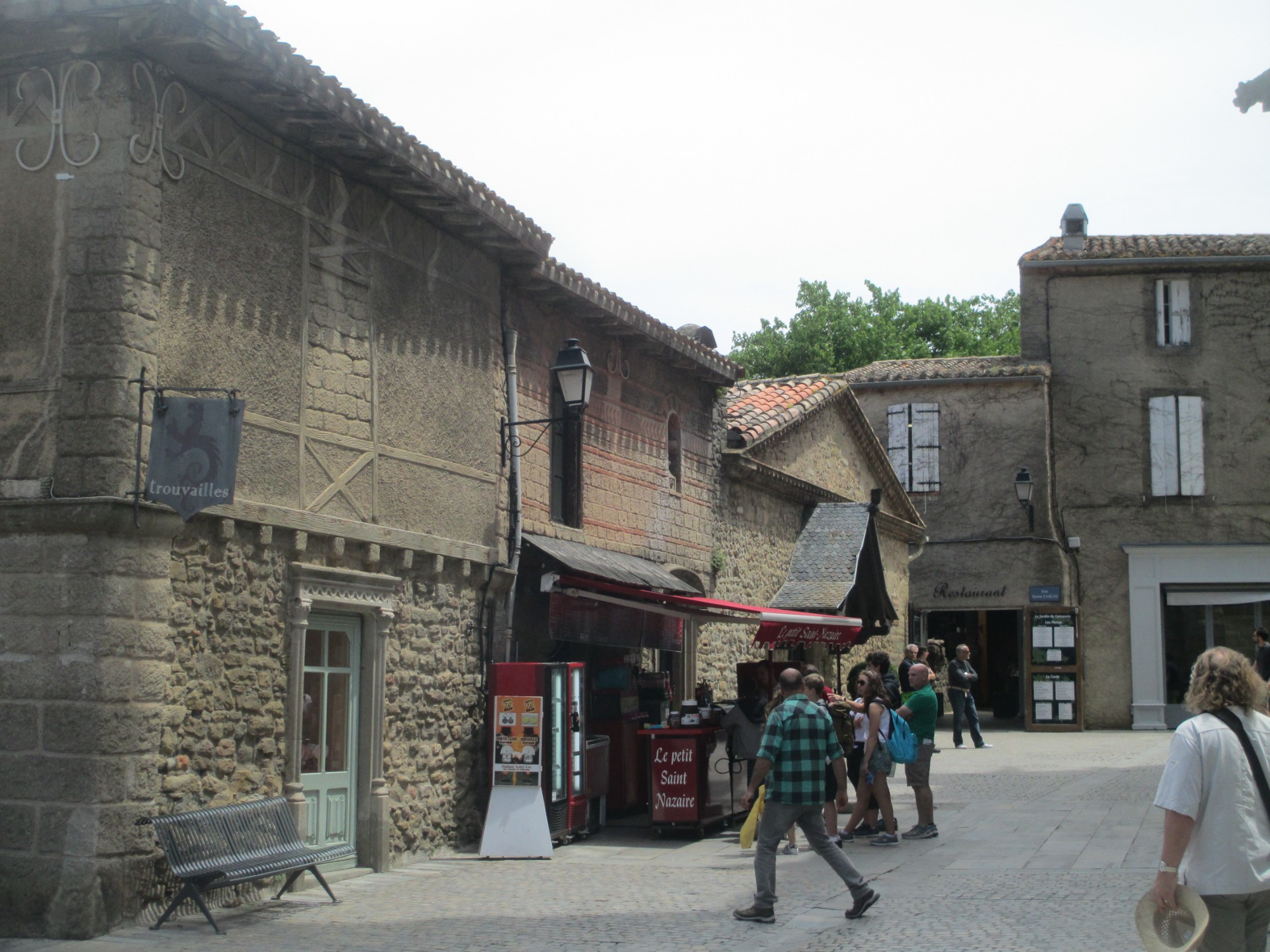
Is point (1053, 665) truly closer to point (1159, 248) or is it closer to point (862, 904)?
point (1159, 248)

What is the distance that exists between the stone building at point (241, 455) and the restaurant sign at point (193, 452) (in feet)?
0.58

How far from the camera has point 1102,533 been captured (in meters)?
27.4

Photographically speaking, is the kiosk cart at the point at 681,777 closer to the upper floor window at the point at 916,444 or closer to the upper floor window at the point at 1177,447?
the upper floor window at the point at 916,444

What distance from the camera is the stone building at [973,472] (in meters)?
27.7

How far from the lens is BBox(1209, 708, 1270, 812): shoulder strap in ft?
15.9

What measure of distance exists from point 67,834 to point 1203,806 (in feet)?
20.3

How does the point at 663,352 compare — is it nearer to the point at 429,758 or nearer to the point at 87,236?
the point at 429,758

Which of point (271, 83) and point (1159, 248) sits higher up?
point (1159, 248)

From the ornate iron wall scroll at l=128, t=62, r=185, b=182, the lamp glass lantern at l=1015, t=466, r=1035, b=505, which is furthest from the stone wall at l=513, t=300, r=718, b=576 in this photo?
the lamp glass lantern at l=1015, t=466, r=1035, b=505


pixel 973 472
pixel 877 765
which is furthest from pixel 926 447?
pixel 877 765

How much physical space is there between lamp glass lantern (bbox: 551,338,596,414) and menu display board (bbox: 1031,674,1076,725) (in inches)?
651

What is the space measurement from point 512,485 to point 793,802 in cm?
509

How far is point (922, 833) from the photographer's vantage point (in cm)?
1191

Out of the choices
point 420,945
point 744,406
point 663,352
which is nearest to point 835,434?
point 744,406
